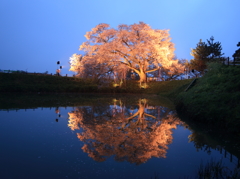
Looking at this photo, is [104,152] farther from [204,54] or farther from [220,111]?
[204,54]

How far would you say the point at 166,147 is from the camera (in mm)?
7598

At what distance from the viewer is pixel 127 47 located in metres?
39.2

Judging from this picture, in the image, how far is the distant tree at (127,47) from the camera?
36.9 metres

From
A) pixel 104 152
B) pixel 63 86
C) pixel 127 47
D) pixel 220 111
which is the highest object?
pixel 127 47

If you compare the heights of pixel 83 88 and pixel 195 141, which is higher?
pixel 83 88

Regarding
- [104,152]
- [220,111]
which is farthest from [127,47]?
[104,152]

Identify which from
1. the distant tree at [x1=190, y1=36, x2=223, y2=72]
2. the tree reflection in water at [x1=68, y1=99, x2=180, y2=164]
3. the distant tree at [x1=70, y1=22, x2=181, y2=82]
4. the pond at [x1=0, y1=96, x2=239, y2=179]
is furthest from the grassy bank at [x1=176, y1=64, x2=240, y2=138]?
the distant tree at [x1=190, y1=36, x2=223, y2=72]

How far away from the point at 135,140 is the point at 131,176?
2.93m

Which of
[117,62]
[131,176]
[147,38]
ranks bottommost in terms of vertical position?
[131,176]

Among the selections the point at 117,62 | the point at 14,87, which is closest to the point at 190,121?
the point at 117,62

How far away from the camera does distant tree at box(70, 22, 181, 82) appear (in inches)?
1453

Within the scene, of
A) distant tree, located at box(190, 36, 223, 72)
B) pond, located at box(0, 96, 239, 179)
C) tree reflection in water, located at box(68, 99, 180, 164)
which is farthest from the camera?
distant tree, located at box(190, 36, 223, 72)

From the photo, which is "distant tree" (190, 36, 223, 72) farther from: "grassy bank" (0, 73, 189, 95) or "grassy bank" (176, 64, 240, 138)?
"grassy bank" (176, 64, 240, 138)

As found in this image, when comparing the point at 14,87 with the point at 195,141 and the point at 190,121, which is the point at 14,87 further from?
the point at 195,141
